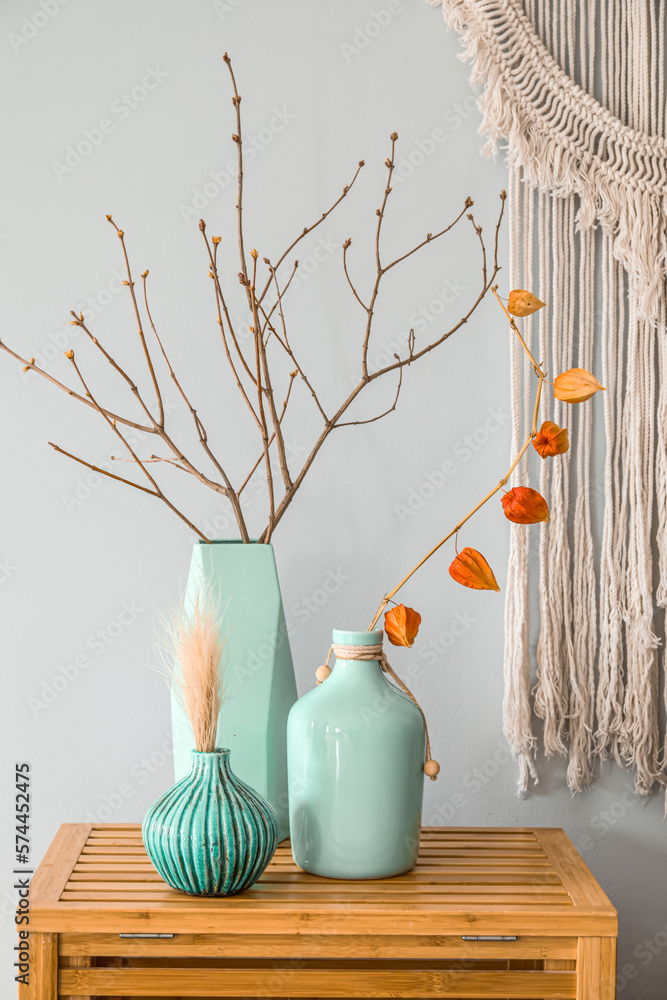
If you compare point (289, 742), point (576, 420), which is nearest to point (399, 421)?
point (576, 420)

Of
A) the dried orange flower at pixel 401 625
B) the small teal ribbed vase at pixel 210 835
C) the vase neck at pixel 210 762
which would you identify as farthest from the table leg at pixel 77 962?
the dried orange flower at pixel 401 625

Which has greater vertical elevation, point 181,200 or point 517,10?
point 517,10

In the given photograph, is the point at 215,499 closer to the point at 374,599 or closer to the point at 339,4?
the point at 374,599

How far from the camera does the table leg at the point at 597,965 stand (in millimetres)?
917

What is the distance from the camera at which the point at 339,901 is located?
93 centimetres

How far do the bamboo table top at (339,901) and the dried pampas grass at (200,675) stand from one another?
6.8 inches

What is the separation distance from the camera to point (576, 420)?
4.29ft

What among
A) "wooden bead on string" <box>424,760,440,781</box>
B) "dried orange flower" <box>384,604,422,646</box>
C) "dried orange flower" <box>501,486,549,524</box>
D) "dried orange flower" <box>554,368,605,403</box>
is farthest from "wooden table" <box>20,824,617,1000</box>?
"dried orange flower" <box>554,368,605,403</box>

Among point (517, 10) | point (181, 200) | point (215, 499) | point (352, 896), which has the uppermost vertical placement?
point (517, 10)

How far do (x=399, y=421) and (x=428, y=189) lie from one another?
1.17ft

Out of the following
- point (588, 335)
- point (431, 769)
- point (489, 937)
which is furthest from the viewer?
point (588, 335)

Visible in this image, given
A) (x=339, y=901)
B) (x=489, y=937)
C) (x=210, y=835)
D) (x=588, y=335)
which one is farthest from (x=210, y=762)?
(x=588, y=335)

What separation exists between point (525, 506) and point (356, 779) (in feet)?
1.22

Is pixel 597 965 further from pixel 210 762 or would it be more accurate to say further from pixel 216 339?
pixel 216 339
